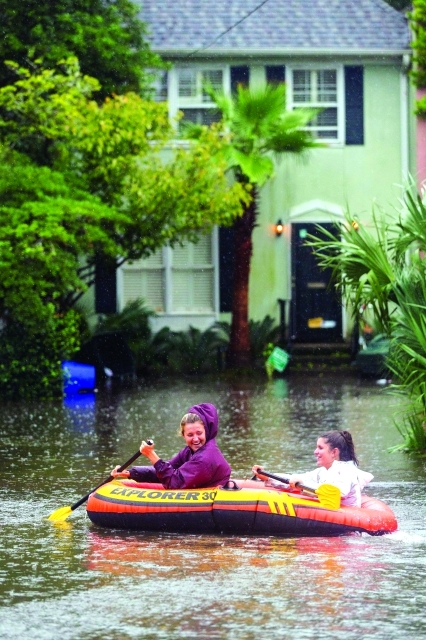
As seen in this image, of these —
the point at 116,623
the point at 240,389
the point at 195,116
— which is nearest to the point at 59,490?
the point at 116,623

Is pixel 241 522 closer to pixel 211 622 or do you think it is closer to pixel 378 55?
pixel 211 622

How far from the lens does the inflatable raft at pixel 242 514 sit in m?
9.98

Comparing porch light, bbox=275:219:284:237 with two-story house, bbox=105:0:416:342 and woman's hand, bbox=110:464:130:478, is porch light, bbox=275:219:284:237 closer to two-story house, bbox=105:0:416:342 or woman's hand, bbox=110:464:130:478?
two-story house, bbox=105:0:416:342

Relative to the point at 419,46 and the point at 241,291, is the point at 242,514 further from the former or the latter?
the point at 419,46

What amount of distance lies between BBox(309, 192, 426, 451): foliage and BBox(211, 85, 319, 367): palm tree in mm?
9521

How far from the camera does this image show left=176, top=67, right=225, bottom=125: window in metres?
27.8

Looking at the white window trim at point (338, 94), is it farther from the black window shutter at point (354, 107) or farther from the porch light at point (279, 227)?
the porch light at point (279, 227)

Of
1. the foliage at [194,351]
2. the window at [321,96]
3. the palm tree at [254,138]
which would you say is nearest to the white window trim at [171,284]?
the foliage at [194,351]

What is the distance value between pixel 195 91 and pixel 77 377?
27.0 feet

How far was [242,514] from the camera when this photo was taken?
1001cm

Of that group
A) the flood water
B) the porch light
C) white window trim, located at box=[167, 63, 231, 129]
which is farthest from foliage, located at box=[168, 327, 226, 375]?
the flood water

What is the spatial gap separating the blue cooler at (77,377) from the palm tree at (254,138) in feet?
15.2

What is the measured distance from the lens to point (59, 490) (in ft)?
40.7

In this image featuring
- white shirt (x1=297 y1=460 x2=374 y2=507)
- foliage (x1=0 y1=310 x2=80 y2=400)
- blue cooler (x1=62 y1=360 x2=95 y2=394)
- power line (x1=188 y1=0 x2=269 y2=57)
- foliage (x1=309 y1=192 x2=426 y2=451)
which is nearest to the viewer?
white shirt (x1=297 y1=460 x2=374 y2=507)
